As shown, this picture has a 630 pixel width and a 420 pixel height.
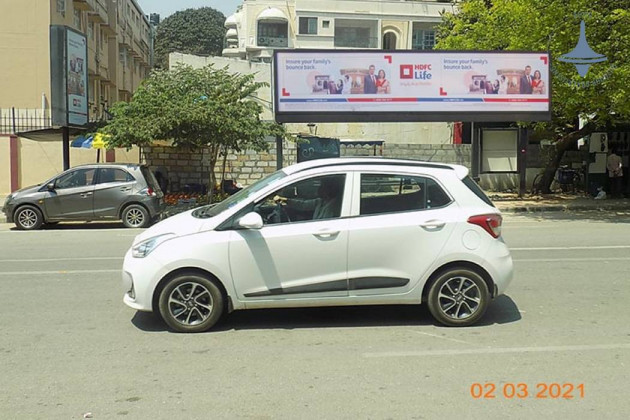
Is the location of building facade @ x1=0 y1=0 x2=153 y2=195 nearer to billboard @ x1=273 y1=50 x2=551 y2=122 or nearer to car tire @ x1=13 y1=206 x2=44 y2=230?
car tire @ x1=13 y1=206 x2=44 y2=230

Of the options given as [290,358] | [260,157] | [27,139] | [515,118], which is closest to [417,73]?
[515,118]

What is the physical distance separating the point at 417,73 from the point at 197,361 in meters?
16.0

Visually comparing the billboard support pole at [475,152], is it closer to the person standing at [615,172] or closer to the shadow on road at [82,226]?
the person standing at [615,172]

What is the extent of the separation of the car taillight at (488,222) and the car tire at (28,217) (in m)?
12.0

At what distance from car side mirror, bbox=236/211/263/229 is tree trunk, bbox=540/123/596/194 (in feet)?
59.9

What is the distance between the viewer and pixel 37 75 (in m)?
29.3

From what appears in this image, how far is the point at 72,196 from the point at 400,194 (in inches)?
432

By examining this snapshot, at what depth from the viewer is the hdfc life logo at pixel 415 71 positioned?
19781mm

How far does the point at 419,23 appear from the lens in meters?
58.0

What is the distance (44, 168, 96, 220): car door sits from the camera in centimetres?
1512

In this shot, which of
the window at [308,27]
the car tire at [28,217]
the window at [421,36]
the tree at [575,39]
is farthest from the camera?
the window at [421,36]

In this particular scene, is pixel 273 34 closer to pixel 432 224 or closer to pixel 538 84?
pixel 538 84

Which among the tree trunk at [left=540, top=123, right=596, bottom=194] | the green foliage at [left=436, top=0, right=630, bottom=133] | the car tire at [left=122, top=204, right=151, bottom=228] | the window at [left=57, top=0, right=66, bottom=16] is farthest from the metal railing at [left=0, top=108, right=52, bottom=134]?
the tree trunk at [left=540, top=123, right=596, bottom=194]

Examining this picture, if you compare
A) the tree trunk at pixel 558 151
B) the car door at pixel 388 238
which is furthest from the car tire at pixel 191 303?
the tree trunk at pixel 558 151
